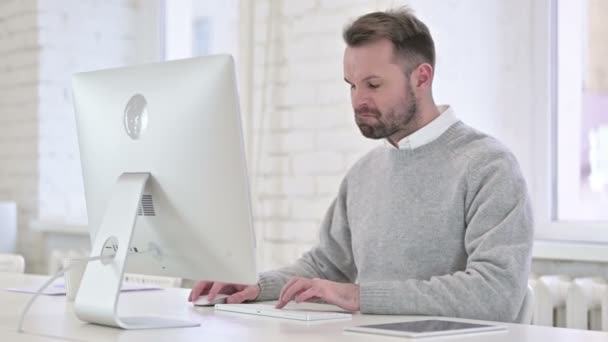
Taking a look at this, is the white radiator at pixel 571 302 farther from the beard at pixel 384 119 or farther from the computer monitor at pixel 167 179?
the computer monitor at pixel 167 179

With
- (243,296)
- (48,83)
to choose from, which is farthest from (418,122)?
(48,83)

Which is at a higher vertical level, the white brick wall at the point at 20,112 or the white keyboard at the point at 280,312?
the white brick wall at the point at 20,112

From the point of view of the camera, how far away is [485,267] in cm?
200

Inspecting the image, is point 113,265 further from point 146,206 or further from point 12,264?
point 12,264

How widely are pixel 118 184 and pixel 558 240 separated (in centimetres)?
159

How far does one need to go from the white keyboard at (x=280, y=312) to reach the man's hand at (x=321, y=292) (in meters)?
0.02

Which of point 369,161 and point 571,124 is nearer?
point 369,161

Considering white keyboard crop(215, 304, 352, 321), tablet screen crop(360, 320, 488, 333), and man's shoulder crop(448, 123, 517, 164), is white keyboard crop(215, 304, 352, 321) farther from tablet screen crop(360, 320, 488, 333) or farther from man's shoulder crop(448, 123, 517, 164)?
man's shoulder crop(448, 123, 517, 164)

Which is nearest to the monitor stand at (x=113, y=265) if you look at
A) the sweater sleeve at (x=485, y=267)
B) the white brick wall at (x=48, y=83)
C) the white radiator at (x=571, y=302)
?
the sweater sleeve at (x=485, y=267)

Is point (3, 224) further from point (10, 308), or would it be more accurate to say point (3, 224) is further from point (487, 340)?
point (487, 340)

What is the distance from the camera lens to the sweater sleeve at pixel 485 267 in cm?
194

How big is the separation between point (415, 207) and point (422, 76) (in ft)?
1.03

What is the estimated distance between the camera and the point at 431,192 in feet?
7.37

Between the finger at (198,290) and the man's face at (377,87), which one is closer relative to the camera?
the finger at (198,290)
